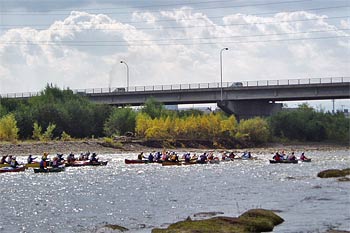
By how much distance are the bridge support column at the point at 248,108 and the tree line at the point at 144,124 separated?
2.79 m

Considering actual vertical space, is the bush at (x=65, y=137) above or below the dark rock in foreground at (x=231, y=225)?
above

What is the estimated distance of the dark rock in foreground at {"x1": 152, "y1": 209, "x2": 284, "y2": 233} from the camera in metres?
33.5

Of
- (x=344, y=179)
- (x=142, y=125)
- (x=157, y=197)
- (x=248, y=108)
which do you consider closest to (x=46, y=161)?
(x=157, y=197)

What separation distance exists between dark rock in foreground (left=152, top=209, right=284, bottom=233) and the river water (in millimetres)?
754

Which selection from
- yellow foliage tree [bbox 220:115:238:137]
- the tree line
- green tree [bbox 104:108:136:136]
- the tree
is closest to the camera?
the tree line

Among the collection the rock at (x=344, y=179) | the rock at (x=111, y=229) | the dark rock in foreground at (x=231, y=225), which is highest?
Answer: the rock at (x=344, y=179)

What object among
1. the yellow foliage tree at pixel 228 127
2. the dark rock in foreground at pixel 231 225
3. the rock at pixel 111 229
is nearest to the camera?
the dark rock in foreground at pixel 231 225

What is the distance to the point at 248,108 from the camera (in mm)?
140500

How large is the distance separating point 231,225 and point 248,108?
106670mm

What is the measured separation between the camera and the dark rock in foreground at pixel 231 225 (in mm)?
33531

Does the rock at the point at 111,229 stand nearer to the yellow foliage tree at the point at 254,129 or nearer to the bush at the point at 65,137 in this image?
the bush at the point at 65,137

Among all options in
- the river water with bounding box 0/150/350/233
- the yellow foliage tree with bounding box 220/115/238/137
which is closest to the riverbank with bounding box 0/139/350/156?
the yellow foliage tree with bounding box 220/115/238/137

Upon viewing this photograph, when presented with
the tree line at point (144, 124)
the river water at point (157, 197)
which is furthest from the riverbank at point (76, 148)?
the river water at point (157, 197)

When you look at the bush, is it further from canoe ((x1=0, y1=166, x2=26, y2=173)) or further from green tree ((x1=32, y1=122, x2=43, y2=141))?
canoe ((x1=0, y1=166, x2=26, y2=173))
